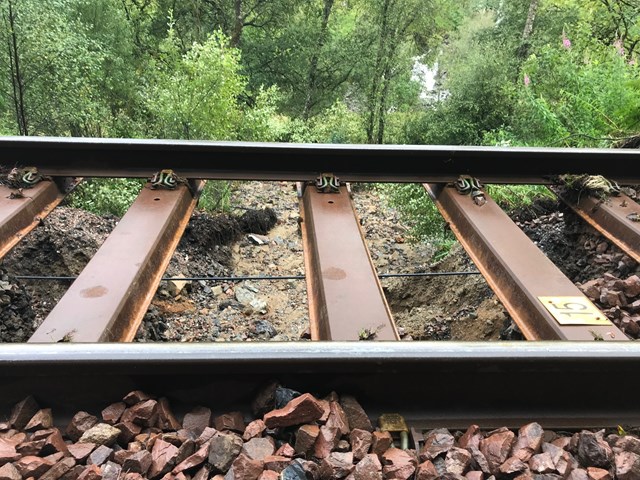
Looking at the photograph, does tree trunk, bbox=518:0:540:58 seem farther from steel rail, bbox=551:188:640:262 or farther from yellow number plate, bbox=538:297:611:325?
yellow number plate, bbox=538:297:611:325

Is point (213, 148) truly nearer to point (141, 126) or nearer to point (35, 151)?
point (35, 151)

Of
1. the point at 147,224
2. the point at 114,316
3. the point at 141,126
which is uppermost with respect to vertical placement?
the point at 141,126

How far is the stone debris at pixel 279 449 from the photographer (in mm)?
1117

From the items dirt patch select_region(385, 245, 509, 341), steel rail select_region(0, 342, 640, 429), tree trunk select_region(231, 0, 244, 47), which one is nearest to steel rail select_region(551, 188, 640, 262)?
dirt patch select_region(385, 245, 509, 341)

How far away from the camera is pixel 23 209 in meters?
2.28

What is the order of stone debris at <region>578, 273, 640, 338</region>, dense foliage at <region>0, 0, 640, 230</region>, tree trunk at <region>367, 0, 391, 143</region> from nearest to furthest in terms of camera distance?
stone debris at <region>578, 273, 640, 338</region>, dense foliage at <region>0, 0, 640, 230</region>, tree trunk at <region>367, 0, 391, 143</region>

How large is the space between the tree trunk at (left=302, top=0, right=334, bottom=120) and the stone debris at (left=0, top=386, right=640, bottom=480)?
2339cm

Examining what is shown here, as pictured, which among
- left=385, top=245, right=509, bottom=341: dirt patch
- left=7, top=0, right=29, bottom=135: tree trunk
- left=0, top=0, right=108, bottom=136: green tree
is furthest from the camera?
left=0, top=0, right=108, bottom=136: green tree

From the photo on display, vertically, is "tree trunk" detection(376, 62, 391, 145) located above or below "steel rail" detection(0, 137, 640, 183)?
above

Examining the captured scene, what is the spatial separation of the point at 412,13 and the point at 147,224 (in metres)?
22.3

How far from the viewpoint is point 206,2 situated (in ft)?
70.3

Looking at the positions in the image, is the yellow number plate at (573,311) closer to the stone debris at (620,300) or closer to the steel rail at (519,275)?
the steel rail at (519,275)

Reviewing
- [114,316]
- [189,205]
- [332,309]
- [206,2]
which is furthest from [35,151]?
[206,2]

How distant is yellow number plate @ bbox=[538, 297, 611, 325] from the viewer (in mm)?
1685
